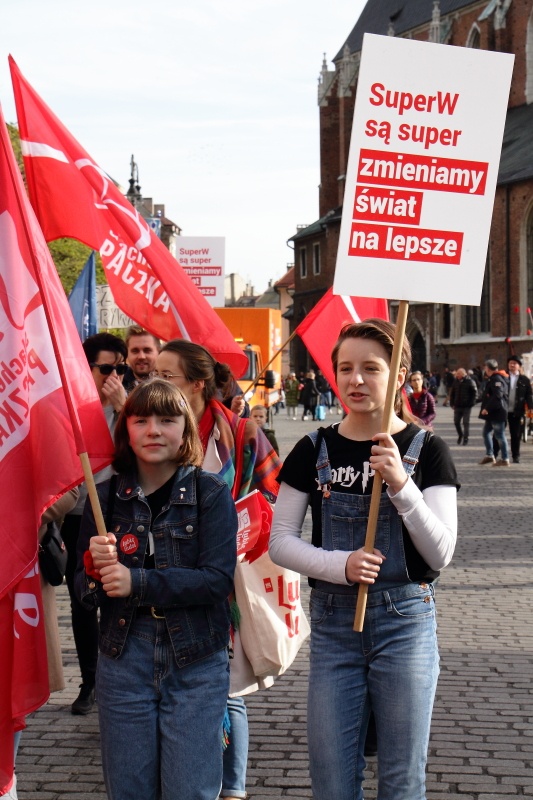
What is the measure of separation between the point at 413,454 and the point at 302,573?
481 mm

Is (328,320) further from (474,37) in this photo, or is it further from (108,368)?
(474,37)

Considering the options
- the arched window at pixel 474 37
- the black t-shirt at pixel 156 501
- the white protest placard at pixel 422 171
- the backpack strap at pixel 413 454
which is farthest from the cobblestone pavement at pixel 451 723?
the arched window at pixel 474 37

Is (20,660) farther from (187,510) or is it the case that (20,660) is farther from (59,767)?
(59,767)

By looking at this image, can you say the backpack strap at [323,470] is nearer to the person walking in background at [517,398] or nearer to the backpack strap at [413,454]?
the backpack strap at [413,454]

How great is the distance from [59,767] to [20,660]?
1.55 metres

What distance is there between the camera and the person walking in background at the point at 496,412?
20.0 m

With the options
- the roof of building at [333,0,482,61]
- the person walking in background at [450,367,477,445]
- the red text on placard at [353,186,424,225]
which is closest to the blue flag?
the red text on placard at [353,186,424,225]

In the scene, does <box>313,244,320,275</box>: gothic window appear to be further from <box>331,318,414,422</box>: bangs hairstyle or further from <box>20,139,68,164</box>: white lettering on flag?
<box>331,318,414,422</box>: bangs hairstyle

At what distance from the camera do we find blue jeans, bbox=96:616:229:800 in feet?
10.7

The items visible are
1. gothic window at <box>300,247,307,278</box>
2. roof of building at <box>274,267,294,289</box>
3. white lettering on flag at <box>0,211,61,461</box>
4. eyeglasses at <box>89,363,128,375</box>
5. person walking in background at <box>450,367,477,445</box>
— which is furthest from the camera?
roof of building at <box>274,267,294,289</box>

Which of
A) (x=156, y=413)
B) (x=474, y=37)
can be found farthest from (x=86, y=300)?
(x=474, y=37)

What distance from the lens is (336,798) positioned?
326 cm

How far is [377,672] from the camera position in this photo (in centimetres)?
329

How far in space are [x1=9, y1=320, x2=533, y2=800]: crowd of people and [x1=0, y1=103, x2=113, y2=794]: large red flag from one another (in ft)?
0.65
